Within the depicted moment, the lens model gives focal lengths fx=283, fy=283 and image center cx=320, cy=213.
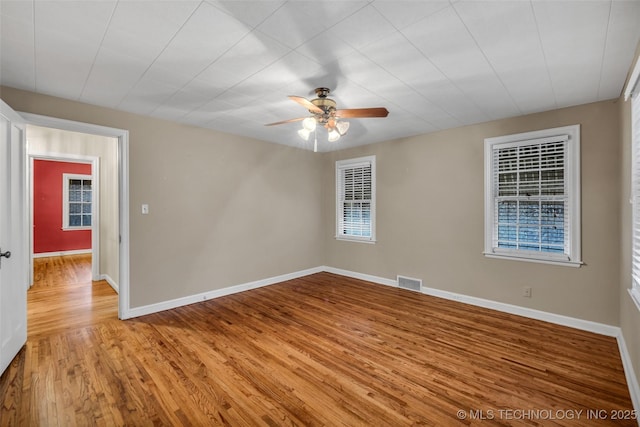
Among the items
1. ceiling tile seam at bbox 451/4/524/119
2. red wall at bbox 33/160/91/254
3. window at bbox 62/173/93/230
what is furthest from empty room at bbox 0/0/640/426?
window at bbox 62/173/93/230

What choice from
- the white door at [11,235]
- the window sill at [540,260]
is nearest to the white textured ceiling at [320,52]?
the white door at [11,235]

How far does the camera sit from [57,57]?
2170mm

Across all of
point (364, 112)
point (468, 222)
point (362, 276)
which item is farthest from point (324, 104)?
point (362, 276)

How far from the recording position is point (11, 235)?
2.46m

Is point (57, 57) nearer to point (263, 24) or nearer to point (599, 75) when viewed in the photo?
point (263, 24)

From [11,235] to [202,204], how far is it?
1.92 metres

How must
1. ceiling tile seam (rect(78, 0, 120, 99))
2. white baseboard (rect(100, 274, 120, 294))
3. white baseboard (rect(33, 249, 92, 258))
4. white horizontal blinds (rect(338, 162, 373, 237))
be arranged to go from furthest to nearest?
1. white baseboard (rect(33, 249, 92, 258))
2. white horizontal blinds (rect(338, 162, 373, 237))
3. white baseboard (rect(100, 274, 120, 294))
4. ceiling tile seam (rect(78, 0, 120, 99))

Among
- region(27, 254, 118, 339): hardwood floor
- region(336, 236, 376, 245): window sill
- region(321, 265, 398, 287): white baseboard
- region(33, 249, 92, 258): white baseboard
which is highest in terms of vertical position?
region(336, 236, 376, 245): window sill

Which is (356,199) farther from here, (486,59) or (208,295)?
(486,59)

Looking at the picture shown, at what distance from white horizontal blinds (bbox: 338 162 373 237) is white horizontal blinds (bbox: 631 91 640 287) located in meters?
3.28

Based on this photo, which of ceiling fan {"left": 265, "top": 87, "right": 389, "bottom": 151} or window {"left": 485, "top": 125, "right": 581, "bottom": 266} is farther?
window {"left": 485, "top": 125, "right": 581, "bottom": 266}

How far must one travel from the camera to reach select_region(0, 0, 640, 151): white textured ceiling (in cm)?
167

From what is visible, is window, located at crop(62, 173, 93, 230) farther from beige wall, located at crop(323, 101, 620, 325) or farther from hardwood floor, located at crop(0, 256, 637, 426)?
beige wall, located at crop(323, 101, 620, 325)

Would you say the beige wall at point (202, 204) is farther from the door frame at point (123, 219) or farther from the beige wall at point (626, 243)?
the beige wall at point (626, 243)
